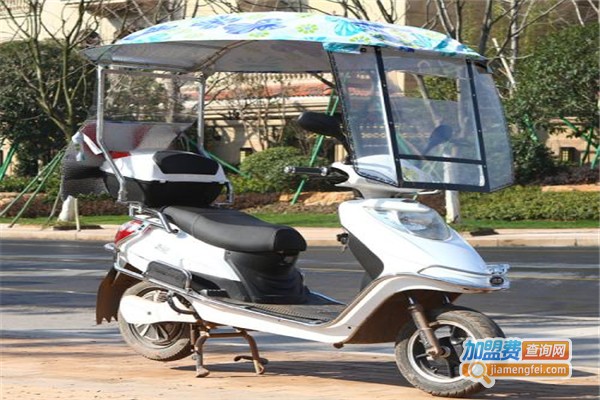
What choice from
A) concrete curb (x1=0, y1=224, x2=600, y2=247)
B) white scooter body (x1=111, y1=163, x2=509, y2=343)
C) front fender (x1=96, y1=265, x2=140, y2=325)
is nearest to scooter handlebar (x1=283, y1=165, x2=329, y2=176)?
white scooter body (x1=111, y1=163, x2=509, y2=343)

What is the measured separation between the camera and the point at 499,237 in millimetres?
24844

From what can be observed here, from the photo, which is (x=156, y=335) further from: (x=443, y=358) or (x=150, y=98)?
(x=443, y=358)

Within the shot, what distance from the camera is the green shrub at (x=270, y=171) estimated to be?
3475 cm

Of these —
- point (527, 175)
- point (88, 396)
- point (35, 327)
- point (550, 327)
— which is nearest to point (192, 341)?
point (88, 396)

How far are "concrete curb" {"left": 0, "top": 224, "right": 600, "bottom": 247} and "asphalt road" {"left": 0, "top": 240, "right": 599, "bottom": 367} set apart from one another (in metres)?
1.05

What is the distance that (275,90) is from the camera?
4119cm

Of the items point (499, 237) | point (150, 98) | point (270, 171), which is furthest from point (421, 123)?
point (270, 171)

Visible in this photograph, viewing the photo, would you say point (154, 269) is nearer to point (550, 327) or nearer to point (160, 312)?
point (160, 312)

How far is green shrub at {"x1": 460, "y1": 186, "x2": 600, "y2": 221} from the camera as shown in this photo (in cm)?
2845

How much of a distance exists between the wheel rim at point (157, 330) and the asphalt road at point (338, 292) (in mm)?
1557

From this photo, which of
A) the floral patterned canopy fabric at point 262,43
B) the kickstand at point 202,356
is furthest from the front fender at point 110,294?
the floral patterned canopy fabric at point 262,43

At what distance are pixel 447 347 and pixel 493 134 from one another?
1.53 meters

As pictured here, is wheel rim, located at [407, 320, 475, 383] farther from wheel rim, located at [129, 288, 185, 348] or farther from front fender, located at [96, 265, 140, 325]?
front fender, located at [96, 265, 140, 325]

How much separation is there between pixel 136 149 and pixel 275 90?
104 ft
